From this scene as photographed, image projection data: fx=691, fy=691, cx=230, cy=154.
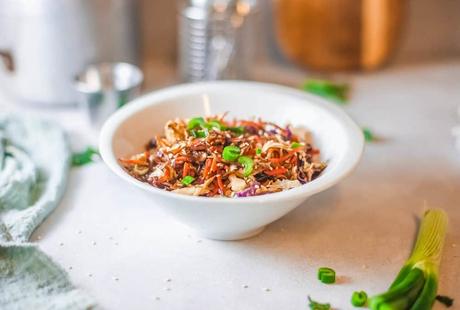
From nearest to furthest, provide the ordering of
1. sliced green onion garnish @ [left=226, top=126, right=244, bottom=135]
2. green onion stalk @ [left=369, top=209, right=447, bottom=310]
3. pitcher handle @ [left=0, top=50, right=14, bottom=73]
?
green onion stalk @ [left=369, top=209, right=447, bottom=310] < sliced green onion garnish @ [left=226, top=126, right=244, bottom=135] < pitcher handle @ [left=0, top=50, right=14, bottom=73]

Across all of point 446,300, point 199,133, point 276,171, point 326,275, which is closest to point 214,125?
point 199,133

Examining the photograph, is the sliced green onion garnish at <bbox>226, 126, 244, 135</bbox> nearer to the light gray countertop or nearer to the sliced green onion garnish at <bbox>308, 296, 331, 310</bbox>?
the light gray countertop

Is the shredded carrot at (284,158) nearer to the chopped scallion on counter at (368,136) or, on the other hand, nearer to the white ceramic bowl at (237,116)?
the white ceramic bowl at (237,116)

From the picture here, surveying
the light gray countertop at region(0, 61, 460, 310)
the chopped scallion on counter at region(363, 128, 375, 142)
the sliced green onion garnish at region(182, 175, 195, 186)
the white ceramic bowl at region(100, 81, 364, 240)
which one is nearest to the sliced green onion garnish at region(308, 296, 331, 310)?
the light gray countertop at region(0, 61, 460, 310)

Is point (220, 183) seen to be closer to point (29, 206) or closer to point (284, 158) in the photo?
point (284, 158)

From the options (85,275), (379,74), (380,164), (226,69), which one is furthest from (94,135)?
(379,74)

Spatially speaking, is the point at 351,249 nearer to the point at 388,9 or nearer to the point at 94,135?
the point at 94,135
